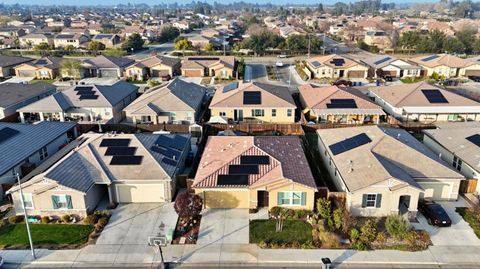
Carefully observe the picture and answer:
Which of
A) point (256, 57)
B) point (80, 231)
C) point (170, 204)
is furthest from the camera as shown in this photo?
point (256, 57)

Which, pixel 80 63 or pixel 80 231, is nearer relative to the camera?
pixel 80 231

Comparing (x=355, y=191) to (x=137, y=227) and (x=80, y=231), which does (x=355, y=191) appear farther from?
(x=80, y=231)

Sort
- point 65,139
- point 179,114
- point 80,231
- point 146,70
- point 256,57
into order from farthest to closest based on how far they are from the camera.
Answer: point 256,57 → point 146,70 → point 179,114 → point 65,139 → point 80,231

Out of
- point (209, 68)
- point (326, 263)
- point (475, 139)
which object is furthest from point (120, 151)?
point (209, 68)

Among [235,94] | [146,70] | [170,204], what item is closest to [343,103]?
[235,94]

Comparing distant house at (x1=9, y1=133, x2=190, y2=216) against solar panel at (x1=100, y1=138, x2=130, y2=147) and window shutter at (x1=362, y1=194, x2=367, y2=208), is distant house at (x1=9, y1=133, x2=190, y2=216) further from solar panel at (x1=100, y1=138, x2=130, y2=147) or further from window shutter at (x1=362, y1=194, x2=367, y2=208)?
window shutter at (x1=362, y1=194, x2=367, y2=208)

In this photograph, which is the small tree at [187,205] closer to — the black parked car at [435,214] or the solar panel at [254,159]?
the solar panel at [254,159]
